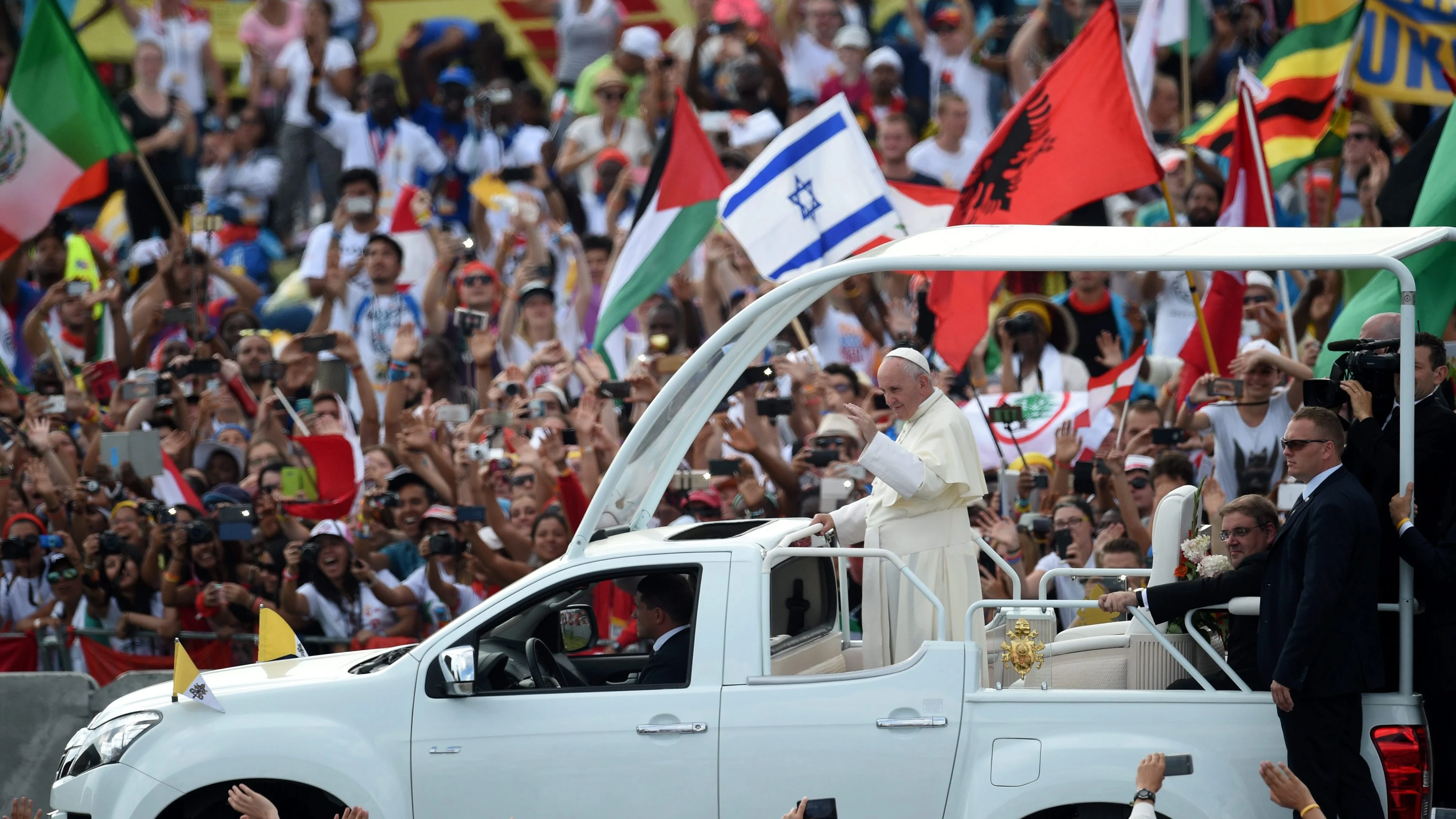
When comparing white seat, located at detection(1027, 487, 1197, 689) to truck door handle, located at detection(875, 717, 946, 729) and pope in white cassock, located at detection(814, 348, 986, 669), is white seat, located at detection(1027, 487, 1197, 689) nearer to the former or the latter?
pope in white cassock, located at detection(814, 348, 986, 669)

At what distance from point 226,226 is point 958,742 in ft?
43.4

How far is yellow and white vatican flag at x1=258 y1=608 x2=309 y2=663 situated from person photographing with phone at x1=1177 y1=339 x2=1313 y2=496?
5008mm

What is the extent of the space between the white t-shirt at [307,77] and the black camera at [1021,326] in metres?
8.67

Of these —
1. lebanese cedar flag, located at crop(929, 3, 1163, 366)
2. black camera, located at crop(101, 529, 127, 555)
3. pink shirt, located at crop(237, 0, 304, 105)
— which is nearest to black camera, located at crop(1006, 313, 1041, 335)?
lebanese cedar flag, located at crop(929, 3, 1163, 366)

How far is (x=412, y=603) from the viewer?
11.0 metres

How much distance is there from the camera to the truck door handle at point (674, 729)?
6.98 meters

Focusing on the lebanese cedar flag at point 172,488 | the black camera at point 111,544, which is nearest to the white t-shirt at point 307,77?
the lebanese cedar flag at point 172,488

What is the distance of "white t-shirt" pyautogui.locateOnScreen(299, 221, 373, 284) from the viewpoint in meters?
14.8

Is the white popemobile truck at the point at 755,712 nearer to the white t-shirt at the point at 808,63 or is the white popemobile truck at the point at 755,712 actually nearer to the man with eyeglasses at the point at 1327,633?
the man with eyeglasses at the point at 1327,633

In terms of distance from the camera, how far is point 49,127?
47.0 feet

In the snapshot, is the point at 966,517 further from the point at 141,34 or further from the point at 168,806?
the point at 141,34

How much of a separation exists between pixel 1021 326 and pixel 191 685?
6.58 m

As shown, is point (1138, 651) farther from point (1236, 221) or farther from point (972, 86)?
point (972, 86)

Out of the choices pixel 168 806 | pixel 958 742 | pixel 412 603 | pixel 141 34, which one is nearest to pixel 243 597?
pixel 412 603
